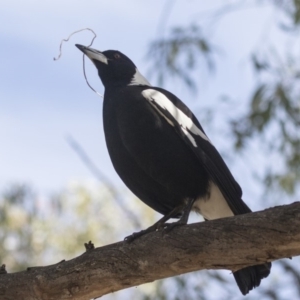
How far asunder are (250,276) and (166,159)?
0.65 m

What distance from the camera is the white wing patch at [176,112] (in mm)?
3471

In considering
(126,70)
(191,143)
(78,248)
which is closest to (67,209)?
(78,248)

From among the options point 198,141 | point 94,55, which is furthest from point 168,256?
point 94,55

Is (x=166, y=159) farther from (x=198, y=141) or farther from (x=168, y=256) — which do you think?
(x=168, y=256)

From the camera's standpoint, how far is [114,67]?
13.2 feet

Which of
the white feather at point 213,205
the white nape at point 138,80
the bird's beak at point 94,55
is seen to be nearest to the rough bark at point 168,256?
the white feather at point 213,205

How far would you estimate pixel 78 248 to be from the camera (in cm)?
737

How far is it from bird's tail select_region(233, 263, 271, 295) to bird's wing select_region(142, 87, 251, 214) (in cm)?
32

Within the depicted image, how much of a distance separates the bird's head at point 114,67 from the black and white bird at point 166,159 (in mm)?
352

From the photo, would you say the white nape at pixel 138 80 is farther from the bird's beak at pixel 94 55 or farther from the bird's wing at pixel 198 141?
the bird's wing at pixel 198 141

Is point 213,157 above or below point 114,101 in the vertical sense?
below

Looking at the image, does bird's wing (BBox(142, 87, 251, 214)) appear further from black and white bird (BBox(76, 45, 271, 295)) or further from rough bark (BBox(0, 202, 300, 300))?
rough bark (BBox(0, 202, 300, 300))

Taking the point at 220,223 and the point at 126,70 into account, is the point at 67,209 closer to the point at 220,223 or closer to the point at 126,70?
the point at 126,70

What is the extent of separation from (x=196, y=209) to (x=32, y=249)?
12.5ft
